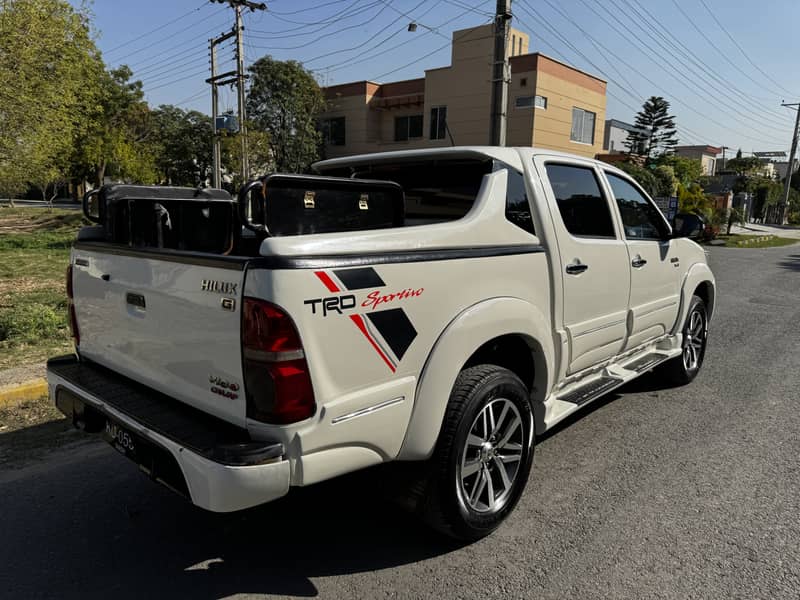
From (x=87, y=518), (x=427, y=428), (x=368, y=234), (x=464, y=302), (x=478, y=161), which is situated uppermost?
(x=478, y=161)

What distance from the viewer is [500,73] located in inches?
419

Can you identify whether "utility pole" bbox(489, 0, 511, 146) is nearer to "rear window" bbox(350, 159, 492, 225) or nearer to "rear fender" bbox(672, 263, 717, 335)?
"rear fender" bbox(672, 263, 717, 335)

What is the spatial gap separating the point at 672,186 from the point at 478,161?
2699 centimetres

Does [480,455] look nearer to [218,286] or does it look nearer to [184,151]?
[218,286]

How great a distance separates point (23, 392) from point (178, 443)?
10.6ft

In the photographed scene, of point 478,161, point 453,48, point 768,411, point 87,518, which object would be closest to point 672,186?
point 453,48

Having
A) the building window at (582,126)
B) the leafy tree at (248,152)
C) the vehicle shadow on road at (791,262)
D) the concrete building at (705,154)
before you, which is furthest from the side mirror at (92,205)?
the concrete building at (705,154)

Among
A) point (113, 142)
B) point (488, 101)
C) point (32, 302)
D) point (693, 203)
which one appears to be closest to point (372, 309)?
point (32, 302)

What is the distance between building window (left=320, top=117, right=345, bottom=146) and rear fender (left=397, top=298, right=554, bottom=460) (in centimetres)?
3624

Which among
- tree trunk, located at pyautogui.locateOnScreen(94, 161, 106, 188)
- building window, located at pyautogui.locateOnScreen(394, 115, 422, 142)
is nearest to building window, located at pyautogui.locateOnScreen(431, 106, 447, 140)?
building window, located at pyautogui.locateOnScreen(394, 115, 422, 142)

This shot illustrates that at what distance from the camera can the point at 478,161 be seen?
11.4ft

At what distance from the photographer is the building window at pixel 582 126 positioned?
2938 cm

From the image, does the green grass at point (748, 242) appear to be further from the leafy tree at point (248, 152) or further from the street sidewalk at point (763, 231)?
the leafy tree at point (248, 152)

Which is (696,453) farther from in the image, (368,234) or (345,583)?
(368,234)
